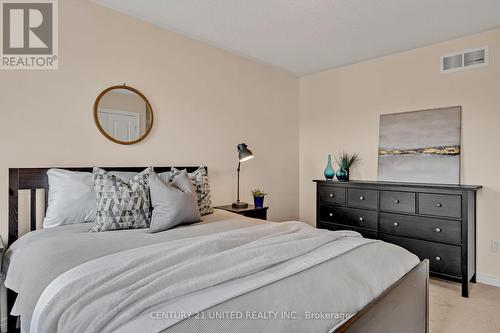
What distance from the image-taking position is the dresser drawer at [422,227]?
9.30 feet

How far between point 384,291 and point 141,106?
8.22 ft

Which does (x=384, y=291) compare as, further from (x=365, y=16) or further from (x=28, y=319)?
(x=365, y=16)

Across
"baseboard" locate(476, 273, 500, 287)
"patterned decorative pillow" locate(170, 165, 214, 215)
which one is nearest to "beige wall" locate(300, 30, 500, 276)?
"baseboard" locate(476, 273, 500, 287)

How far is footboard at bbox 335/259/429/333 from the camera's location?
1161mm

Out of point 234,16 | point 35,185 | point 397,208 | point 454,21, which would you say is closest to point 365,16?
point 454,21

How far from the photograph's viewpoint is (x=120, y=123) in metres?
2.79

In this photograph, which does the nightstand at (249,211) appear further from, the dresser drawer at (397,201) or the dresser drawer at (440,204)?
the dresser drawer at (440,204)

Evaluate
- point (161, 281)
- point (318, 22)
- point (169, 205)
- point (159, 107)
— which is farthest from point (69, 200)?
point (318, 22)

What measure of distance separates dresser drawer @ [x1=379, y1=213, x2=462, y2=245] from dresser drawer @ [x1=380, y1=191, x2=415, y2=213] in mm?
71

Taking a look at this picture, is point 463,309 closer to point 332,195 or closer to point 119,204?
point 332,195

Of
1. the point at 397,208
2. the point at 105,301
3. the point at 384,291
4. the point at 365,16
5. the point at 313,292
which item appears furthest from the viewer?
the point at 397,208

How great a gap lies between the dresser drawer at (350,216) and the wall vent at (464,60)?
177 cm

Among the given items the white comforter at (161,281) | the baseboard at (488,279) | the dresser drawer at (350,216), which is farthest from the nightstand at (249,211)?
the baseboard at (488,279)

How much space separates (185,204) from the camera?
7.34 feet
